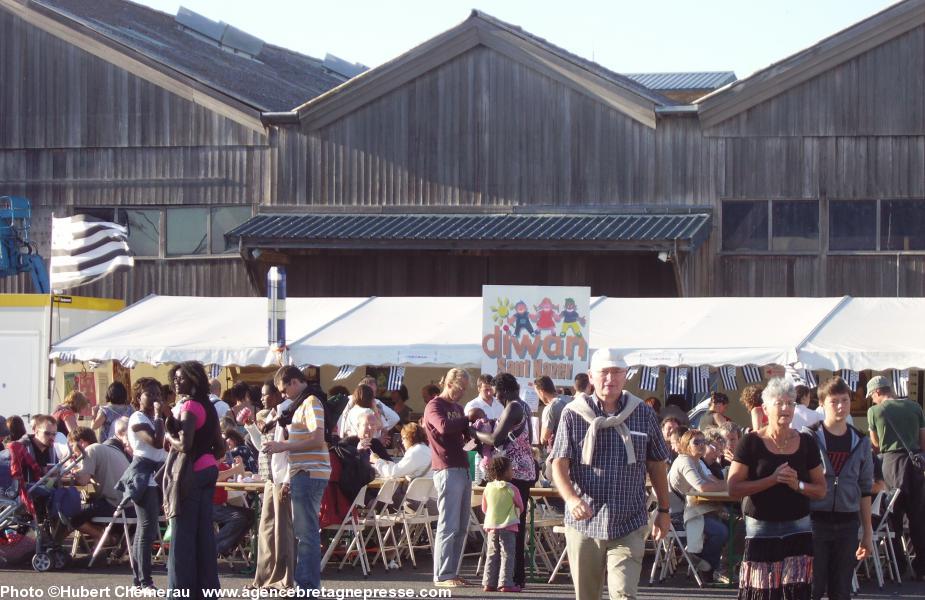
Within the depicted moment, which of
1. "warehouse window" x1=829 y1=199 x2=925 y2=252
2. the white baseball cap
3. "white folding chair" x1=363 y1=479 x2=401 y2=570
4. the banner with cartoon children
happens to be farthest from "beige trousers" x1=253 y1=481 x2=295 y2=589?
"warehouse window" x1=829 y1=199 x2=925 y2=252

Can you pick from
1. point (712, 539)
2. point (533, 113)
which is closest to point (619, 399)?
point (712, 539)

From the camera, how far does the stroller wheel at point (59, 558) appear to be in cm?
1221

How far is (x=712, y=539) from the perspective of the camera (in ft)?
37.9

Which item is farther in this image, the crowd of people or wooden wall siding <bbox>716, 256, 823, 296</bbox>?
wooden wall siding <bbox>716, 256, 823, 296</bbox>

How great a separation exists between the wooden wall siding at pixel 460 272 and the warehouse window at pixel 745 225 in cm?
112

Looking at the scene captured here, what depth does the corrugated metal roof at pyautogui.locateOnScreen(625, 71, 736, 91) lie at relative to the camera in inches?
1724

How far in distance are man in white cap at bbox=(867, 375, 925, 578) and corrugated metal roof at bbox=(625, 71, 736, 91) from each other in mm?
31583

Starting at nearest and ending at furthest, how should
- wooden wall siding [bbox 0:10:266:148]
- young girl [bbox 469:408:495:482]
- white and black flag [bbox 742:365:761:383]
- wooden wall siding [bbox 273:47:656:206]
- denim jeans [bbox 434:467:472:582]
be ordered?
denim jeans [bbox 434:467:472:582] → young girl [bbox 469:408:495:482] → white and black flag [bbox 742:365:761:383] → wooden wall siding [bbox 273:47:656:206] → wooden wall siding [bbox 0:10:266:148]

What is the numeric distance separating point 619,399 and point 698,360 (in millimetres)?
8238

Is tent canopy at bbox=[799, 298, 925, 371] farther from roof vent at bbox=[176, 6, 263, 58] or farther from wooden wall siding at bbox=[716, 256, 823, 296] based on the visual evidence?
roof vent at bbox=[176, 6, 263, 58]

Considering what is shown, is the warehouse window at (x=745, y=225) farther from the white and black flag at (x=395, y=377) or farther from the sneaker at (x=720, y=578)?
the sneaker at (x=720, y=578)

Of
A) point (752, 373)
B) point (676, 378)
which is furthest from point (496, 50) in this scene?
point (676, 378)

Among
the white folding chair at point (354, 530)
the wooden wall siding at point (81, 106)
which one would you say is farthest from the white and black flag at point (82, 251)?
the white folding chair at point (354, 530)

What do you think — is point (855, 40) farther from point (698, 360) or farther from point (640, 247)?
point (698, 360)
